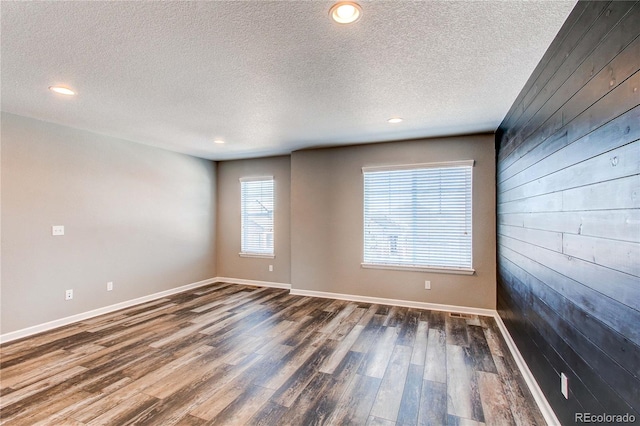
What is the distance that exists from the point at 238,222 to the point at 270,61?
4.30m

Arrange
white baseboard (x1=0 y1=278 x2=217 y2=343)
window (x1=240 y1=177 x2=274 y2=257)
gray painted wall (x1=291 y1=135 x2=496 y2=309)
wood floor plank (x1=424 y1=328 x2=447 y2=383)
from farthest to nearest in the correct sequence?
window (x1=240 y1=177 x2=274 y2=257)
gray painted wall (x1=291 y1=135 x2=496 y2=309)
white baseboard (x1=0 y1=278 x2=217 y2=343)
wood floor plank (x1=424 y1=328 x2=447 y2=383)

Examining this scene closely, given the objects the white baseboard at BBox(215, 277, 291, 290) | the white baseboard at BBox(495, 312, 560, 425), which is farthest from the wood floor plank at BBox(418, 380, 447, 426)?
the white baseboard at BBox(215, 277, 291, 290)

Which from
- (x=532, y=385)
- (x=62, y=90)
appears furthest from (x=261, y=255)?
(x=532, y=385)

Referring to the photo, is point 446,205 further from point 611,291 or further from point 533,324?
point 611,291

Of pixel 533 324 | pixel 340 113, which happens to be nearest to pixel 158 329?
pixel 340 113

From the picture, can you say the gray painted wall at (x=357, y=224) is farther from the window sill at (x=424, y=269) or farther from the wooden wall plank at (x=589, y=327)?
the wooden wall plank at (x=589, y=327)

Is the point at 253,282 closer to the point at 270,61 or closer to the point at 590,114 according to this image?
the point at 270,61

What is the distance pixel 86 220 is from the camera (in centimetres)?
391

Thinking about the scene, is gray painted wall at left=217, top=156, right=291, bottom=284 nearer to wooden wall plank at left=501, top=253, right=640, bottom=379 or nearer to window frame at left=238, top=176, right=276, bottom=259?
window frame at left=238, top=176, right=276, bottom=259

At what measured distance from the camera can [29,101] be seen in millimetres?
2842

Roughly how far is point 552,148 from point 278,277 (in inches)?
186

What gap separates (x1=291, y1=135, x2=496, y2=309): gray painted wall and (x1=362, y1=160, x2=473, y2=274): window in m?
0.12

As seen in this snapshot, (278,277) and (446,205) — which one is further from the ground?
(446,205)

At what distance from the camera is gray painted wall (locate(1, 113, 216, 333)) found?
10.7 ft
